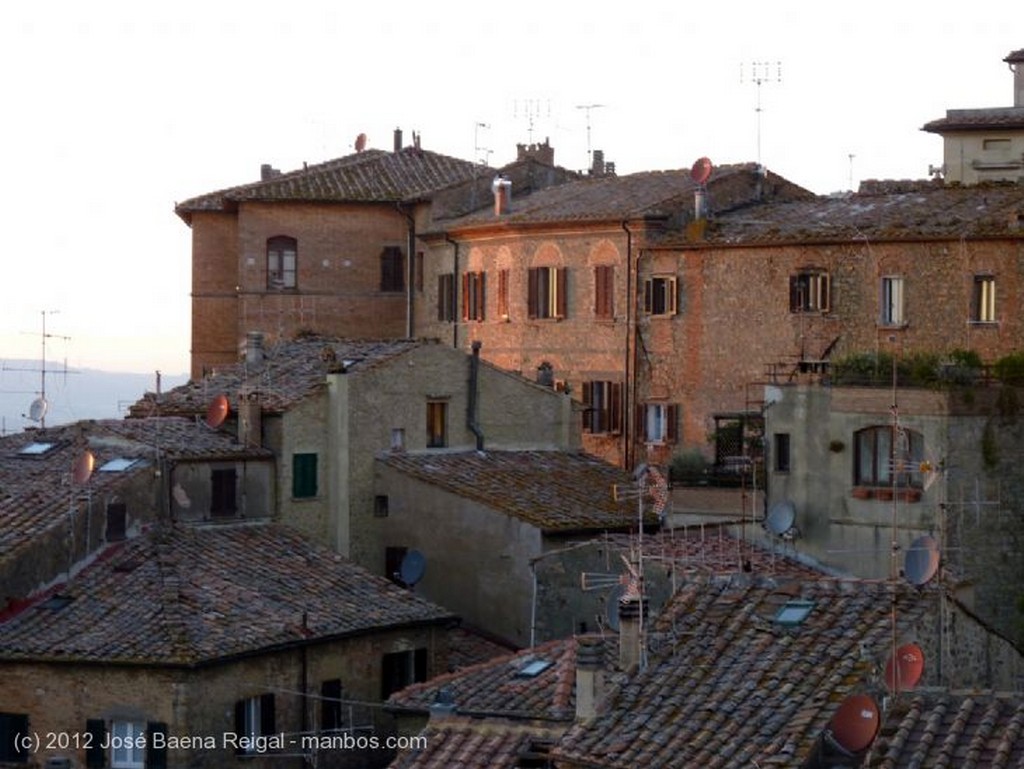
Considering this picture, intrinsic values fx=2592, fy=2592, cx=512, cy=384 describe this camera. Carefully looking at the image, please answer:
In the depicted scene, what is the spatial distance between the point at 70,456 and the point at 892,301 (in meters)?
16.0

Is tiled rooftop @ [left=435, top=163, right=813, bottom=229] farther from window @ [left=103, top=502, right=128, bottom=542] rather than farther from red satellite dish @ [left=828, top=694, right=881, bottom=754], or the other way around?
red satellite dish @ [left=828, top=694, right=881, bottom=754]

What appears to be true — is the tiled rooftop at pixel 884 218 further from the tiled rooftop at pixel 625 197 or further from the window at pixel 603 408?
the window at pixel 603 408

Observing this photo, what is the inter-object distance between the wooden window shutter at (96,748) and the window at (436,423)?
11618 millimetres

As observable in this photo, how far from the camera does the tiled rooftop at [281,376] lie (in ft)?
141

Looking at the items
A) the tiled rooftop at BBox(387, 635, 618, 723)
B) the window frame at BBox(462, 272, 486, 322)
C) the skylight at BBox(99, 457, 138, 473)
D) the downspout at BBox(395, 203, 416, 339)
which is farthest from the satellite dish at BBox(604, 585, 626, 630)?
the downspout at BBox(395, 203, 416, 339)

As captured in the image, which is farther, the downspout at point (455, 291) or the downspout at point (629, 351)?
the downspout at point (455, 291)

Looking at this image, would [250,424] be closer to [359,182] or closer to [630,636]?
[630,636]

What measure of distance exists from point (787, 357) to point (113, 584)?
673 inches

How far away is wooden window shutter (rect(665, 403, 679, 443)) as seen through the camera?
51625 mm

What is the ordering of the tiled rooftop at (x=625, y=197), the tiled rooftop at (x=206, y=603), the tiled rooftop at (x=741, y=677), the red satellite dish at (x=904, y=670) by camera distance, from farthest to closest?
the tiled rooftop at (x=625, y=197)
the tiled rooftop at (x=206, y=603)
the red satellite dish at (x=904, y=670)
the tiled rooftop at (x=741, y=677)

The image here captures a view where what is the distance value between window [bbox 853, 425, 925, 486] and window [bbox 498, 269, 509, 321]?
17.4 meters

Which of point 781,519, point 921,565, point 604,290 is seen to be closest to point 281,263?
point 604,290

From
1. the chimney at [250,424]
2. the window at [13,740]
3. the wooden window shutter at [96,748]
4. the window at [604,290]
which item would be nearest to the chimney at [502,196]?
the window at [604,290]

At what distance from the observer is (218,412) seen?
41969 millimetres
